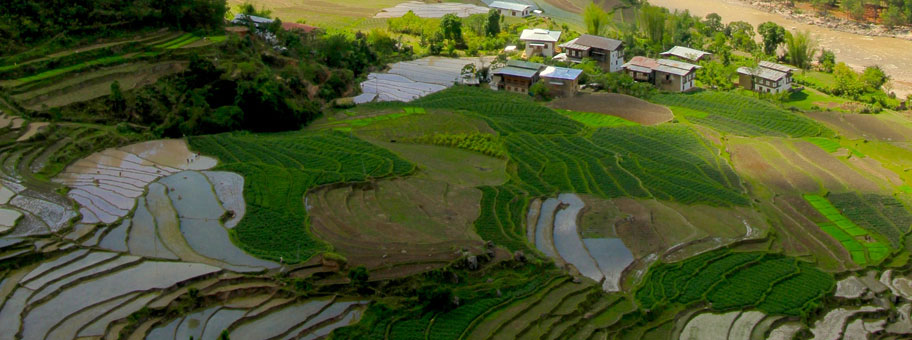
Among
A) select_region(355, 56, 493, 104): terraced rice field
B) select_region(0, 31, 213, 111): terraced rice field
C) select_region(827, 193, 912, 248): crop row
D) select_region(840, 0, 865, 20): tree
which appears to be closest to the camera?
select_region(827, 193, 912, 248): crop row

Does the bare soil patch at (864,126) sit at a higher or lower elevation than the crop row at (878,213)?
higher

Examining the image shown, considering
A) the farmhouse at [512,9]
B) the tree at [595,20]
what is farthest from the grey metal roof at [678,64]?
the farmhouse at [512,9]

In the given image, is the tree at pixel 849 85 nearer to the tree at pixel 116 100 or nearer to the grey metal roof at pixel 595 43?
the grey metal roof at pixel 595 43

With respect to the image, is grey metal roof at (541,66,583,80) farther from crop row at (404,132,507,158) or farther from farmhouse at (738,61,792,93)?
crop row at (404,132,507,158)

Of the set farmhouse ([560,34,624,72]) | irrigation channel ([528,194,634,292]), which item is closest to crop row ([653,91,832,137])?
farmhouse ([560,34,624,72])

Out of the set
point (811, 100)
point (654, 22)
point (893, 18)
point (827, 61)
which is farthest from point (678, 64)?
point (893, 18)

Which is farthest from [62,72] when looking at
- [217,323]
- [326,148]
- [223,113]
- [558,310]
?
[558,310]

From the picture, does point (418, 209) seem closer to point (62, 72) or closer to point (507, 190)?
point (507, 190)
